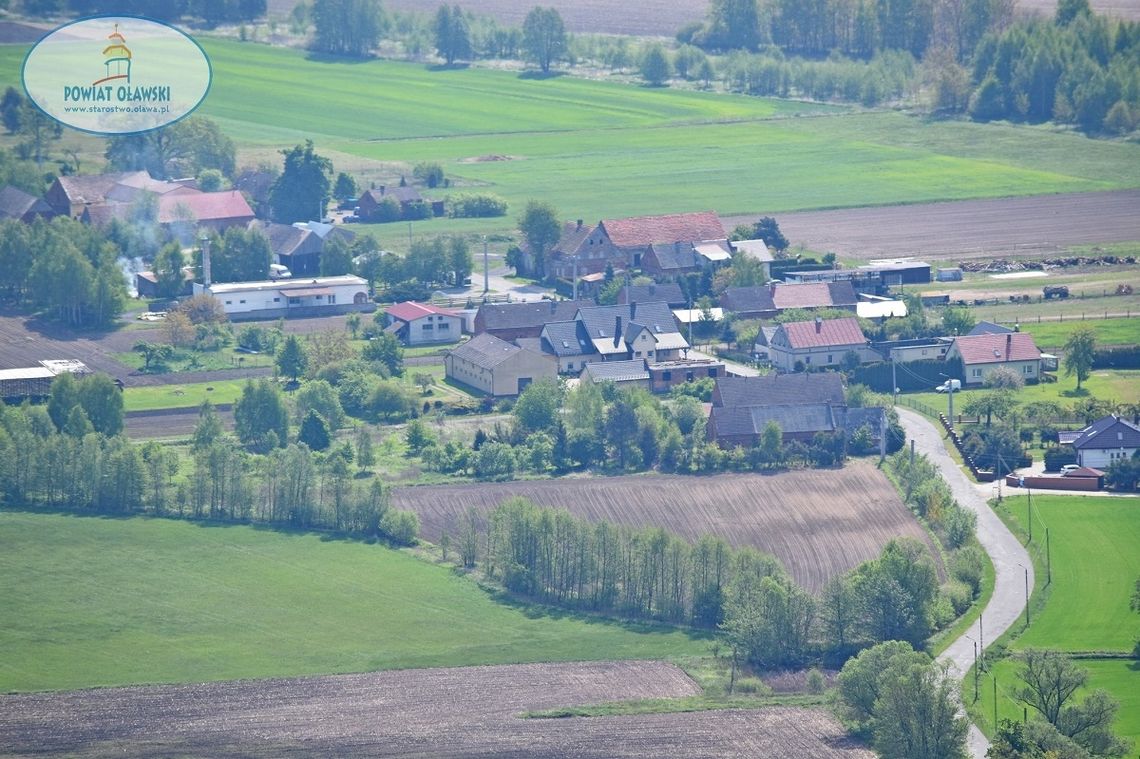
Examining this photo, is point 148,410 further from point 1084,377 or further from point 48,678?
point 1084,377

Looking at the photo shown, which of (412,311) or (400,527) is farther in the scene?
(412,311)

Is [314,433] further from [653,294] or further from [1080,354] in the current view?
[1080,354]

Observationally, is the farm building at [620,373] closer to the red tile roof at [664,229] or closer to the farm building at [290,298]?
the farm building at [290,298]

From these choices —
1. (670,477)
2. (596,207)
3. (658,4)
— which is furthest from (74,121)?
(658,4)

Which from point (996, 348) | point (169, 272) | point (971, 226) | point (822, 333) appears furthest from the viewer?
point (971, 226)

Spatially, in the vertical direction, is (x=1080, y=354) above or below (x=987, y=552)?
above

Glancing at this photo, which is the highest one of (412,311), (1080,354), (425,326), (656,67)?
(656,67)

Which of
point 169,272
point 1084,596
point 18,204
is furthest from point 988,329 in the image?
point 18,204
